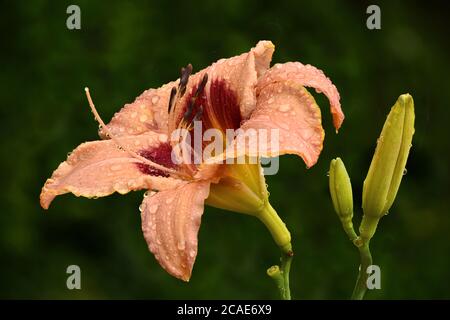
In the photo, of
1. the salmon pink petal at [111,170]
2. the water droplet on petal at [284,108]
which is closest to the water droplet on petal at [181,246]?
the salmon pink petal at [111,170]

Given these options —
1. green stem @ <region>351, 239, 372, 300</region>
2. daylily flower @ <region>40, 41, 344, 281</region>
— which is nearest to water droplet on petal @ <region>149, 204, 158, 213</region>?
daylily flower @ <region>40, 41, 344, 281</region>

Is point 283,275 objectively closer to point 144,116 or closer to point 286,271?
point 286,271

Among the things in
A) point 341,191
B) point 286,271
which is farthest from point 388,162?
point 286,271

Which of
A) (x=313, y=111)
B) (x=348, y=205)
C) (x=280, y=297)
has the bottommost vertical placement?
(x=280, y=297)

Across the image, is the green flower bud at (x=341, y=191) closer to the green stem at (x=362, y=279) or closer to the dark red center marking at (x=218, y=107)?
the green stem at (x=362, y=279)

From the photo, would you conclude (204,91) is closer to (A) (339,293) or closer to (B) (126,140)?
(B) (126,140)

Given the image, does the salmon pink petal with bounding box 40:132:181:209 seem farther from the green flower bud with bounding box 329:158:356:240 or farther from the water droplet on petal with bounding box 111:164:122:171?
the green flower bud with bounding box 329:158:356:240

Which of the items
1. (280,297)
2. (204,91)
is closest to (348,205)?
(280,297)
